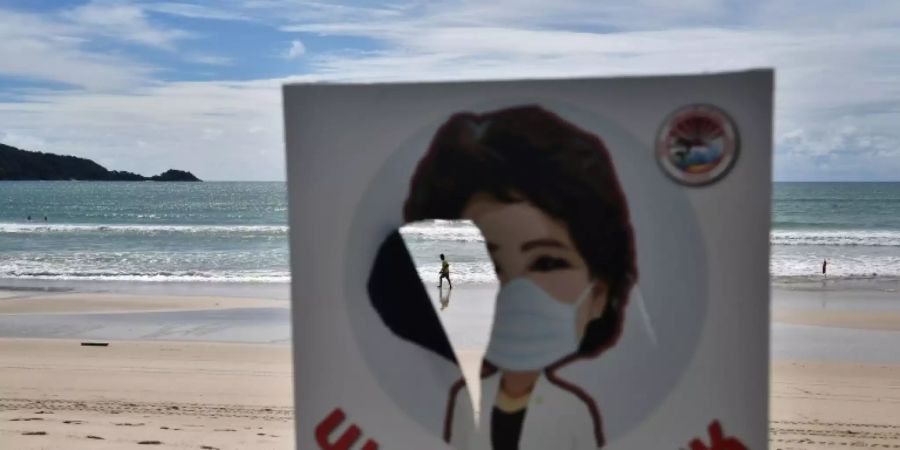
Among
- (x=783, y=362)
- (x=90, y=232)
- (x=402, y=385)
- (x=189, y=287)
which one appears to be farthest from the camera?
(x=90, y=232)

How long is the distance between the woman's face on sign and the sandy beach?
179cm

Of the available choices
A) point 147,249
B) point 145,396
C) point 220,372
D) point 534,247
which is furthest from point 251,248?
point 534,247

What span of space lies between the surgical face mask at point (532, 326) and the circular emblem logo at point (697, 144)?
1.85 ft

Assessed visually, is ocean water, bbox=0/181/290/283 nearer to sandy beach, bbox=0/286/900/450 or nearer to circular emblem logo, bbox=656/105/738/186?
sandy beach, bbox=0/286/900/450

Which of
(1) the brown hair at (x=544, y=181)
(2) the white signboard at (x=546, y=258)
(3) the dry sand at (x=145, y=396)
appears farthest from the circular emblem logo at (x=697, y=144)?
(3) the dry sand at (x=145, y=396)

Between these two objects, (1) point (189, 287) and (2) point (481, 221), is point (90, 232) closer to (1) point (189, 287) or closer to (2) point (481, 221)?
(1) point (189, 287)

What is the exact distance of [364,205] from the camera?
3166 millimetres

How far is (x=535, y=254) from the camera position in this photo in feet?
10.5

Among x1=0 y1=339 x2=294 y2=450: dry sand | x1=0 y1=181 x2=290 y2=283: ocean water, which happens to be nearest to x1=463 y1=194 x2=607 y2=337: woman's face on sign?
x1=0 y1=339 x2=294 y2=450: dry sand

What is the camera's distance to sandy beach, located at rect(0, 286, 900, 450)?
22.3ft

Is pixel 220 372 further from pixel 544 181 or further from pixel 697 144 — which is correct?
pixel 697 144

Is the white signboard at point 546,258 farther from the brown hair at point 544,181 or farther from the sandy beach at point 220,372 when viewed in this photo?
the sandy beach at point 220,372

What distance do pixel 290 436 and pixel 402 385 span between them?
3.82m

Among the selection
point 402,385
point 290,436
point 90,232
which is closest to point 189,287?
point 290,436
